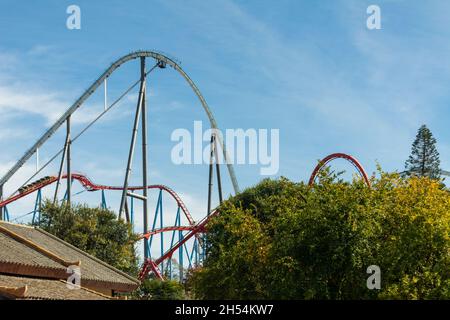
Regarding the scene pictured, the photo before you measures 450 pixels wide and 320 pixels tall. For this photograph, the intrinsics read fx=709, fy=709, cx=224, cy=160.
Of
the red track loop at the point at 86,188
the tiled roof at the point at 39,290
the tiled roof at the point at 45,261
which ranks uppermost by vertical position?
the red track loop at the point at 86,188

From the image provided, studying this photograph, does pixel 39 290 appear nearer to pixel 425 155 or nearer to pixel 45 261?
pixel 45 261

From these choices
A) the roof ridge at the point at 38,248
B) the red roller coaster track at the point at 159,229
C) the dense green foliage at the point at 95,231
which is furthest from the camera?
the red roller coaster track at the point at 159,229

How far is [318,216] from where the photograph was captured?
24766 millimetres

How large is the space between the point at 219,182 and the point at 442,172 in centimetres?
2273

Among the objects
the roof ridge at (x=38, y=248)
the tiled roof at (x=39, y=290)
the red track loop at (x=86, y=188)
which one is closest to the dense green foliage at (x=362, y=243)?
the tiled roof at (x=39, y=290)

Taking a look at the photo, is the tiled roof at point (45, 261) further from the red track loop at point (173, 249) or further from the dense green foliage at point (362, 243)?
the red track loop at point (173, 249)

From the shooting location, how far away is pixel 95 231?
165 feet

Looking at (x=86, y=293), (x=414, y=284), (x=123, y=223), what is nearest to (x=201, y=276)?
(x=86, y=293)

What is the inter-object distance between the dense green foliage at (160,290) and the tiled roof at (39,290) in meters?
24.6

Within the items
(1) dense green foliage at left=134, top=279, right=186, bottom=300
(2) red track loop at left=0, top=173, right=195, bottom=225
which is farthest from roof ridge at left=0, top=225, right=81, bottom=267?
(2) red track loop at left=0, top=173, right=195, bottom=225

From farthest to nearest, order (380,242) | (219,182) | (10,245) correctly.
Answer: (219,182)
(10,245)
(380,242)

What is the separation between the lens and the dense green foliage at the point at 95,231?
162 feet

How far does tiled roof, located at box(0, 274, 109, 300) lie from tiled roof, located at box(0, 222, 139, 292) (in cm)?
29

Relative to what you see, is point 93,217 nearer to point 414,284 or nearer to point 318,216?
point 318,216
